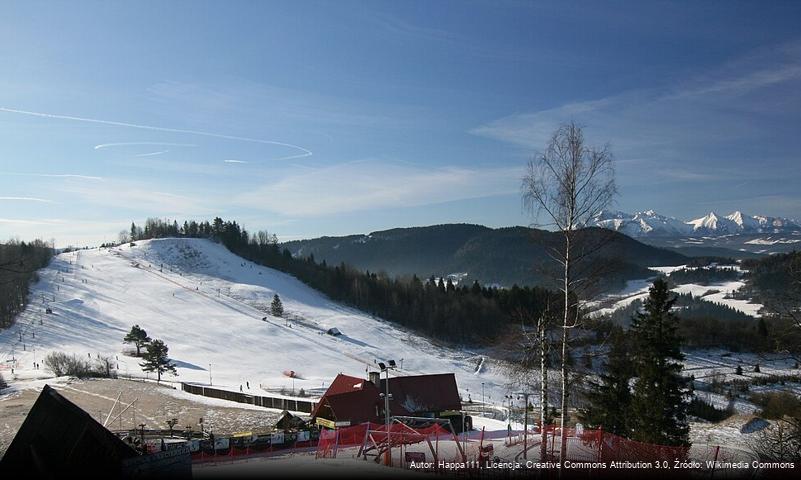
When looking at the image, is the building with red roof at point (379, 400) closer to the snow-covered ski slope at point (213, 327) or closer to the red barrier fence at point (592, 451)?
the red barrier fence at point (592, 451)

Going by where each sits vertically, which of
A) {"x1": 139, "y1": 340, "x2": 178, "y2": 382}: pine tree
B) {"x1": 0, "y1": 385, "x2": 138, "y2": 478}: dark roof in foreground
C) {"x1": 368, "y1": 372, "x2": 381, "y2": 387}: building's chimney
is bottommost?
{"x1": 139, "y1": 340, "x2": 178, "y2": 382}: pine tree

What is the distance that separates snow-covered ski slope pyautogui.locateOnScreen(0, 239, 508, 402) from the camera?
70688mm

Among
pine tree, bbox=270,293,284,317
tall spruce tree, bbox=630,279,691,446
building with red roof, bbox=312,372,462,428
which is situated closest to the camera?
tall spruce tree, bbox=630,279,691,446

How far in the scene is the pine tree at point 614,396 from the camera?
21.2 m

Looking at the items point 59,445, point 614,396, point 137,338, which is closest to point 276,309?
point 137,338

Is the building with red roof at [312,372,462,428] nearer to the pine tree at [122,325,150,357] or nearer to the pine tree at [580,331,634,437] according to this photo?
the pine tree at [580,331,634,437]

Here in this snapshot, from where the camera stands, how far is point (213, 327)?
91312mm

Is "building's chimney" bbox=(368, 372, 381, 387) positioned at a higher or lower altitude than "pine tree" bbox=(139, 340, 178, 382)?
higher

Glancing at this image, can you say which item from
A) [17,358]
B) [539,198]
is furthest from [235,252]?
[539,198]

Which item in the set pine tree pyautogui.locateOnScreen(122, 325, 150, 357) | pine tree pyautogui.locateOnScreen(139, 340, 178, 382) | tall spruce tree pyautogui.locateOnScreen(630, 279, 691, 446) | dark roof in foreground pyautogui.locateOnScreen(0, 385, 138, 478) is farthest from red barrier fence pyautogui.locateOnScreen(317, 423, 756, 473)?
pine tree pyautogui.locateOnScreen(122, 325, 150, 357)

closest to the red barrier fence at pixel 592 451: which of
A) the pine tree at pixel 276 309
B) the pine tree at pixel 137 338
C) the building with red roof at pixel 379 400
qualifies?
the building with red roof at pixel 379 400

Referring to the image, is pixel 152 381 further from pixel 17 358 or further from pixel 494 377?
pixel 494 377

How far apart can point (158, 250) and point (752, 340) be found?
5542 inches

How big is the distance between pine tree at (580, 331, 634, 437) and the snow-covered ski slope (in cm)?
3958
